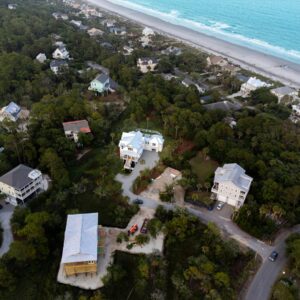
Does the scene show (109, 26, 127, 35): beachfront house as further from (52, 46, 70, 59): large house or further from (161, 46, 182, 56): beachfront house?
(52, 46, 70, 59): large house

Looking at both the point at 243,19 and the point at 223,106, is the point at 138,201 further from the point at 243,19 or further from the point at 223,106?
the point at 243,19

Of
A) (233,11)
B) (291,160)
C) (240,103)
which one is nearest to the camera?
(291,160)

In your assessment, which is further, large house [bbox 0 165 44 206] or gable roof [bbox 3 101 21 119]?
gable roof [bbox 3 101 21 119]

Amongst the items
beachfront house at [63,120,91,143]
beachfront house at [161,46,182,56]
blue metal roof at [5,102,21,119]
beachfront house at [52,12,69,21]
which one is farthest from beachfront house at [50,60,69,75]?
beachfront house at [52,12,69,21]

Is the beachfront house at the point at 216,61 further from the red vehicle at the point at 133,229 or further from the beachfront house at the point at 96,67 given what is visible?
the red vehicle at the point at 133,229

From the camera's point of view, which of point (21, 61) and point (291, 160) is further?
point (21, 61)

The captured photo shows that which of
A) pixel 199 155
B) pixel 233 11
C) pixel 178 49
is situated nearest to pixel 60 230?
pixel 199 155

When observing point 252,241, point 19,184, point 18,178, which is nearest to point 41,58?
point 18,178

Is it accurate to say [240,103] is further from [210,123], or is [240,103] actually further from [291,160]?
[291,160]
